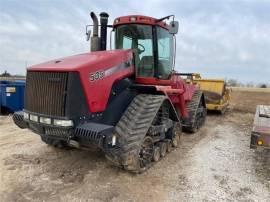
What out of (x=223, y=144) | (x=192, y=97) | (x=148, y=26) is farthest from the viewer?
(x=192, y=97)

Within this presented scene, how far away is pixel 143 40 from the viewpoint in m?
6.18

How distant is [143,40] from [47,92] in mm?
2534

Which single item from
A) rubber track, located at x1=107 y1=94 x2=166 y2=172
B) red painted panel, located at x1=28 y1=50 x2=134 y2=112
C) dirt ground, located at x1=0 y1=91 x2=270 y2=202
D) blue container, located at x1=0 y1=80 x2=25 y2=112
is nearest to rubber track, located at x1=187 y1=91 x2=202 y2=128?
dirt ground, located at x1=0 y1=91 x2=270 y2=202

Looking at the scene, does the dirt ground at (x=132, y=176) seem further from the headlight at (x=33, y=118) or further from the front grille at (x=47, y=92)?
the front grille at (x=47, y=92)

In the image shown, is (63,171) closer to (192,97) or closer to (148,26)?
(148,26)

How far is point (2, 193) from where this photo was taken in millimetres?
4246

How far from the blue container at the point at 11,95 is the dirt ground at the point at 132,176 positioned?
15.9ft

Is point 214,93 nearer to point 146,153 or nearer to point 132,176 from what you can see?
point 146,153

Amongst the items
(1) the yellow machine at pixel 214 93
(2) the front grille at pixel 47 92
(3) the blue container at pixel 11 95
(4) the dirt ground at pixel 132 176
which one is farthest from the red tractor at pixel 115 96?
(3) the blue container at pixel 11 95

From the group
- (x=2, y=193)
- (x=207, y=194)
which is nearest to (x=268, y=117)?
(x=207, y=194)

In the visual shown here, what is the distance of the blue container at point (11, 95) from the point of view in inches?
446

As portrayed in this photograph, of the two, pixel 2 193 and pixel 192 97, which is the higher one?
pixel 192 97

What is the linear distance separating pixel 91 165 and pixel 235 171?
2.55 meters

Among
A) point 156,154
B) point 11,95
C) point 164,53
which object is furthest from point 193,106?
point 11,95
